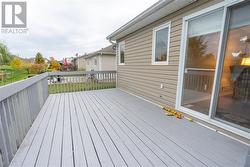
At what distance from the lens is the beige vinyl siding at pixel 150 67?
3.12 meters

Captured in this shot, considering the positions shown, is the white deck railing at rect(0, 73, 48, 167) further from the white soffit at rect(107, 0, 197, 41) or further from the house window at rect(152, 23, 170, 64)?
the house window at rect(152, 23, 170, 64)

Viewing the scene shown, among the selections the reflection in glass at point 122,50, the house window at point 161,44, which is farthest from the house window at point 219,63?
the reflection in glass at point 122,50

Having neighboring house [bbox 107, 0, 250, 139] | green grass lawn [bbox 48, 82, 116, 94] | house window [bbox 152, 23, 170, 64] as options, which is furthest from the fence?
house window [bbox 152, 23, 170, 64]

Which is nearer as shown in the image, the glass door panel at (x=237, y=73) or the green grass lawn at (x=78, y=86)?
the glass door panel at (x=237, y=73)

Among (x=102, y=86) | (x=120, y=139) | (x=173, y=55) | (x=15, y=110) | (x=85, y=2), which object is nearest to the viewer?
(x=15, y=110)

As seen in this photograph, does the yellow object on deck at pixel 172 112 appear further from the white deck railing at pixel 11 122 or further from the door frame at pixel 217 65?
the white deck railing at pixel 11 122

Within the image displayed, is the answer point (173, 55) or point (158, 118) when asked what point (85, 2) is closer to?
point (173, 55)

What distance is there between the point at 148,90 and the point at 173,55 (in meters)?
1.48

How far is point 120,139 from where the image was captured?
206 centimetres

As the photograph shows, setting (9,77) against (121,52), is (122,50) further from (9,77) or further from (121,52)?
(9,77)

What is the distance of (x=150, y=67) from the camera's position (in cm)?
423

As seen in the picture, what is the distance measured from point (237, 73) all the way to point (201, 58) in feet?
2.26

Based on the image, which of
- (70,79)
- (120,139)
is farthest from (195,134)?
(70,79)

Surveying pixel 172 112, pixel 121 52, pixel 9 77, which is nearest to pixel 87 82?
pixel 121 52
